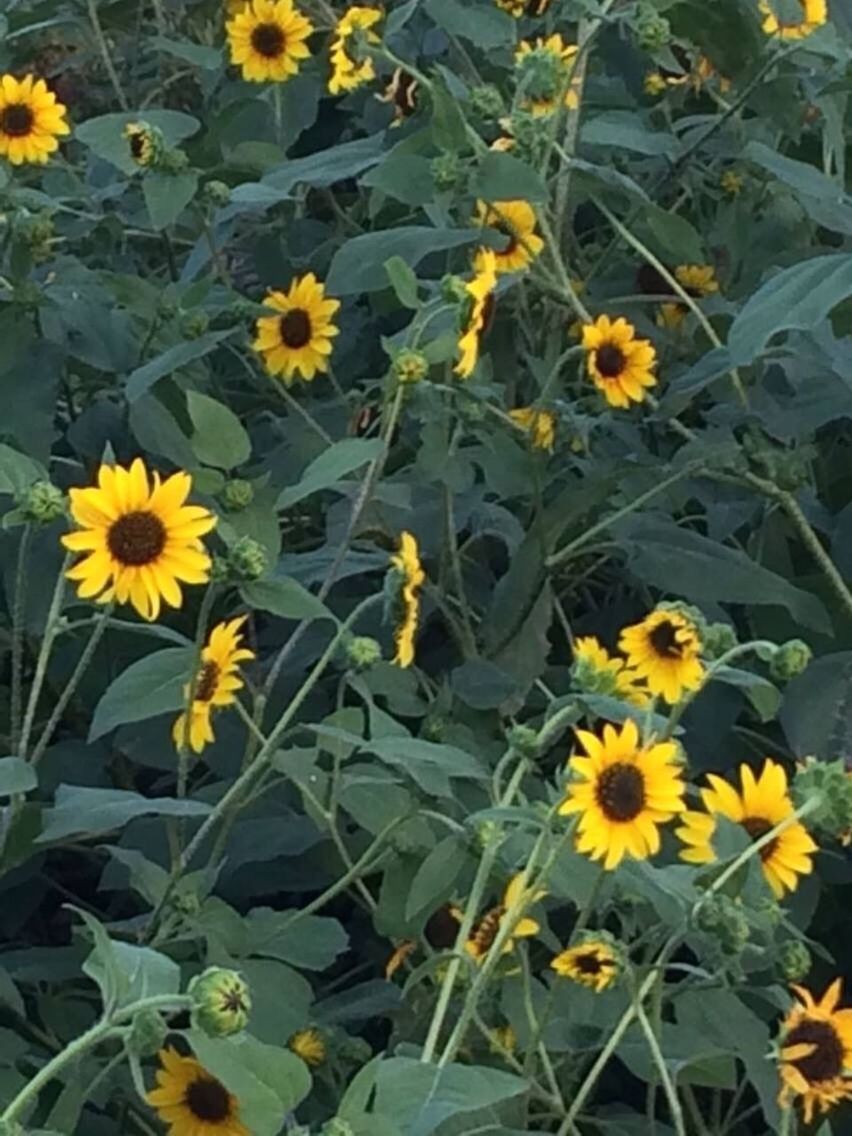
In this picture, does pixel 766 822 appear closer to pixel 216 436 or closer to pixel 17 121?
pixel 216 436

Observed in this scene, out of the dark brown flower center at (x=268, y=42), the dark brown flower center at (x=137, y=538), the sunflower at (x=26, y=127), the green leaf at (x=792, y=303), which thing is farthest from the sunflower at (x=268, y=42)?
the dark brown flower center at (x=137, y=538)

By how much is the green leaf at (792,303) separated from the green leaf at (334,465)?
0.18m

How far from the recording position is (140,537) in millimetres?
778

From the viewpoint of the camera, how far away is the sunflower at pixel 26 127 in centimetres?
123

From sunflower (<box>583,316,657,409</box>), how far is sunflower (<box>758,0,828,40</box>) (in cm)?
20

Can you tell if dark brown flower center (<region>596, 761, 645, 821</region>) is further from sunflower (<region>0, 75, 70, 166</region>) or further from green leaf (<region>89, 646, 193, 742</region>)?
sunflower (<region>0, 75, 70, 166</region>)

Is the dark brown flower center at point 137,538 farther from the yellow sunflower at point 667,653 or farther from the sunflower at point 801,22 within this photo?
the sunflower at point 801,22

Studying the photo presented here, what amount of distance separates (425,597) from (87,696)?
20 centimetres

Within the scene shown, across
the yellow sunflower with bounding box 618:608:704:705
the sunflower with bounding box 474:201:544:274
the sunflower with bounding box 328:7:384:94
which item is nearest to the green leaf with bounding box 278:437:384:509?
the yellow sunflower with bounding box 618:608:704:705

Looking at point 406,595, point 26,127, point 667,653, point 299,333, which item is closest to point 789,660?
point 667,653

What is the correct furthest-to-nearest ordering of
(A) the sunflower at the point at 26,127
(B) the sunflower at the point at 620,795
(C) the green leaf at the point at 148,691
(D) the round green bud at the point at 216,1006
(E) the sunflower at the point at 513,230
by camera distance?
(A) the sunflower at the point at 26,127
(E) the sunflower at the point at 513,230
(C) the green leaf at the point at 148,691
(B) the sunflower at the point at 620,795
(D) the round green bud at the point at 216,1006

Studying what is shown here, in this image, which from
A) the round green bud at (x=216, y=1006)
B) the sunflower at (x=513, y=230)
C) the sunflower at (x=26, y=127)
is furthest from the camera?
the sunflower at (x=26, y=127)

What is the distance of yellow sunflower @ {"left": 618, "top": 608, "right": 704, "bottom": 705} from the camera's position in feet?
2.64

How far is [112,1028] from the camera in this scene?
587 mm
